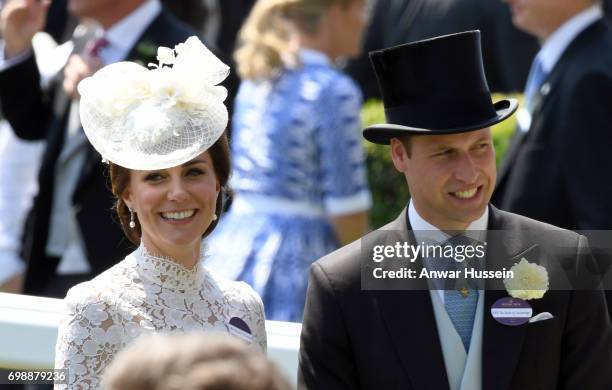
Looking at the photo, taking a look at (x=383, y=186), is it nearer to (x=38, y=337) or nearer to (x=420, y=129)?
(x=38, y=337)

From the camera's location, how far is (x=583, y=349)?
3.53m

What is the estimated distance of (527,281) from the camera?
362 centimetres

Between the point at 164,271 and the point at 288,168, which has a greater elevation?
the point at 164,271

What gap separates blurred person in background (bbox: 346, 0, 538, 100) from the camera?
8.33 meters

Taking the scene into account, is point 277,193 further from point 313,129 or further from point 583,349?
point 583,349

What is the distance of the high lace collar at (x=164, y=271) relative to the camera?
3.76 meters

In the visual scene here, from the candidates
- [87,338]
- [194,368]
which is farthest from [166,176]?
[194,368]

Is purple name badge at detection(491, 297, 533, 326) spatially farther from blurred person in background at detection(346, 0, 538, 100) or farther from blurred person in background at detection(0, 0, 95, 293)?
blurred person in background at detection(346, 0, 538, 100)

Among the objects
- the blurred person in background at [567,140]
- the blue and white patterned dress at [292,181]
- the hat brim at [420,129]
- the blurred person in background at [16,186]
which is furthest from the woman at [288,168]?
the hat brim at [420,129]

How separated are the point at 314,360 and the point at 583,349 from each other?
64cm

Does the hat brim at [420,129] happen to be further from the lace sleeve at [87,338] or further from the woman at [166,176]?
the lace sleeve at [87,338]

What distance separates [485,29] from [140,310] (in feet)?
16.8

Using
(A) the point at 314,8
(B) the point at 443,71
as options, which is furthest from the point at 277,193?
(B) the point at 443,71

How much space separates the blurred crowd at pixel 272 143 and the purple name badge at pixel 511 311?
1.77m
